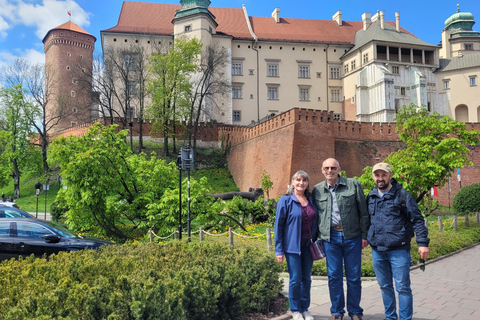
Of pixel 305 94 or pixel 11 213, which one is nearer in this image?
pixel 11 213

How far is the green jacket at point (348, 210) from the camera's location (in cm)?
522

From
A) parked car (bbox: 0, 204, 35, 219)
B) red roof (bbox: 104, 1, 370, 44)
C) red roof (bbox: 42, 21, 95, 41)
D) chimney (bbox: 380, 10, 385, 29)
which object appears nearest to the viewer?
parked car (bbox: 0, 204, 35, 219)

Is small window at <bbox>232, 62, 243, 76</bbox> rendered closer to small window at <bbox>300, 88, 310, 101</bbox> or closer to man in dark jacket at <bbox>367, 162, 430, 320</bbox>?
small window at <bbox>300, 88, 310, 101</bbox>

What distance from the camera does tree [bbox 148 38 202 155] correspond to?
3575 cm

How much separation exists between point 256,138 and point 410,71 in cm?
2381

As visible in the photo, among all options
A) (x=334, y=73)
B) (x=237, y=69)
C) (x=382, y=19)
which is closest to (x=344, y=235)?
(x=237, y=69)

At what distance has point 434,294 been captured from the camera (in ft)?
22.7

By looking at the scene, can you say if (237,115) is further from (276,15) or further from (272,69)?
(276,15)

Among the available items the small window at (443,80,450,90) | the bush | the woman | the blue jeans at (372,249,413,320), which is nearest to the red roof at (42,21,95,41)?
the small window at (443,80,450,90)

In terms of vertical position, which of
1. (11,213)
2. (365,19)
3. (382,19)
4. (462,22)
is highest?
(462,22)

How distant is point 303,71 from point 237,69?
841 cm

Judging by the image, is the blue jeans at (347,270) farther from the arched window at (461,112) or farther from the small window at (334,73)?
the arched window at (461,112)

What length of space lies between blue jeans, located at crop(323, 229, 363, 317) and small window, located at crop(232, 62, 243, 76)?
144 feet

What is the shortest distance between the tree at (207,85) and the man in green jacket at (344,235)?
32192 millimetres
